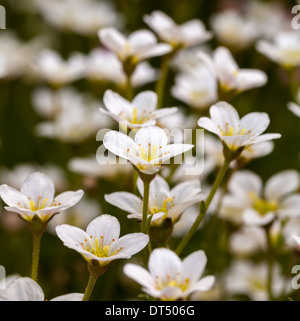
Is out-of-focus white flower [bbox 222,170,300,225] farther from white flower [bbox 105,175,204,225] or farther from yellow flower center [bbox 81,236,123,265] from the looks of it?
yellow flower center [bbox 81,236,123,265]

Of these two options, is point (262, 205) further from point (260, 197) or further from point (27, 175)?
point (27, 175)

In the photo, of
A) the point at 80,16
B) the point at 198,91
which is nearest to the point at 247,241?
the point at 198,91

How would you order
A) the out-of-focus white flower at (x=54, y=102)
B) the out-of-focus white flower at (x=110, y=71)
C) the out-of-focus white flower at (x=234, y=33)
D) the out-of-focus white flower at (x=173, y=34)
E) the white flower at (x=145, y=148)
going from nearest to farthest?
the white flower at (x=145, y=148)
the out-of-focus white flower at (x=173, y=34)
the out-of-focus white flower at (x=110, y=71)
the out-of-focus white flower at (x=54, y=102)
the out-of-focus white flower at (x=234, y=33)

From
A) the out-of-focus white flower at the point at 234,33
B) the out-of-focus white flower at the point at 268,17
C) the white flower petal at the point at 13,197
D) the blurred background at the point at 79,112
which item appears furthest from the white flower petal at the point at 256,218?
the out-of-focus white flower at the point at 268,17

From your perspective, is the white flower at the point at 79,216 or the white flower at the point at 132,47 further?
the white flower at the point at 79,216

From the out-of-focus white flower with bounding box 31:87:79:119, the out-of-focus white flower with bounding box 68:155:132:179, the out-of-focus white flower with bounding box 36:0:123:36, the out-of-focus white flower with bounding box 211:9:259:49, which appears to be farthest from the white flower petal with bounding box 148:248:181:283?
the out-of-focus white flower with bounding box 36:0:123:36

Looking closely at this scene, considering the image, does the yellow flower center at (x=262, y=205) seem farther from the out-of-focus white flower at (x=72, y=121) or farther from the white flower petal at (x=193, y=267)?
the out-of-focus white flower at (x=72, y=121)
